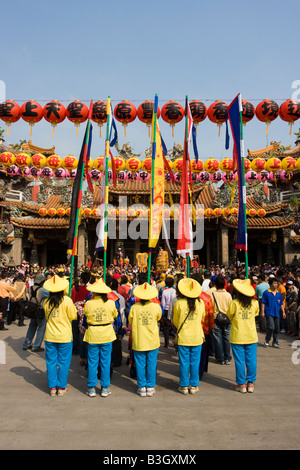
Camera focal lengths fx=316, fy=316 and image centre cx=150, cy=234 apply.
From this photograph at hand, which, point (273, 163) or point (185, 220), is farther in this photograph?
point (273, 163)

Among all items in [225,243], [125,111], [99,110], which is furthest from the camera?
[225,243]

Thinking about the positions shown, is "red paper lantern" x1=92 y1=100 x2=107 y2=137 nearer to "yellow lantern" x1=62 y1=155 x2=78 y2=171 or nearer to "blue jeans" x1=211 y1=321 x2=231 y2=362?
"yellow lantern" x1=62 y1=155 x2=78 y2=171

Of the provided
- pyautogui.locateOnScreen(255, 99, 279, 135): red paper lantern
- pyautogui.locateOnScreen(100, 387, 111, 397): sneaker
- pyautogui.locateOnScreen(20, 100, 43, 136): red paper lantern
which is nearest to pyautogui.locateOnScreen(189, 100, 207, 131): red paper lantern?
pyautogui.locateOnScreen(255, 99, 279, 135): red paper lantern

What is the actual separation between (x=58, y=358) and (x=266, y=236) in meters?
18.0

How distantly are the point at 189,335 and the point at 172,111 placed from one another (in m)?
6.61

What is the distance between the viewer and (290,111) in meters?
8.66

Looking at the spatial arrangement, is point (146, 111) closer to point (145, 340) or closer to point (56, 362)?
point (145, 340)

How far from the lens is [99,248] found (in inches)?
215

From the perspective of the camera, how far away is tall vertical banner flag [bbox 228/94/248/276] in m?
5.53

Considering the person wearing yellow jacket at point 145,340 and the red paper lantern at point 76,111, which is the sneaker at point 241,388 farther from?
the red paper lantern at point 76,111

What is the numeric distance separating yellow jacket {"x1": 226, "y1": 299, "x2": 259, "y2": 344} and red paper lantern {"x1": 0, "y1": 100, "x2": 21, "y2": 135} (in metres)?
7.88

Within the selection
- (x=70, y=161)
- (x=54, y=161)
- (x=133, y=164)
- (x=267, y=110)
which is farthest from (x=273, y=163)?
(x=54, y=161)

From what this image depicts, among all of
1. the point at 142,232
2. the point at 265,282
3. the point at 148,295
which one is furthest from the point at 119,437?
→ the point at 142,232

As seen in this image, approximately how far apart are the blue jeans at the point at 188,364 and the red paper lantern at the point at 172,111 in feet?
21.8
